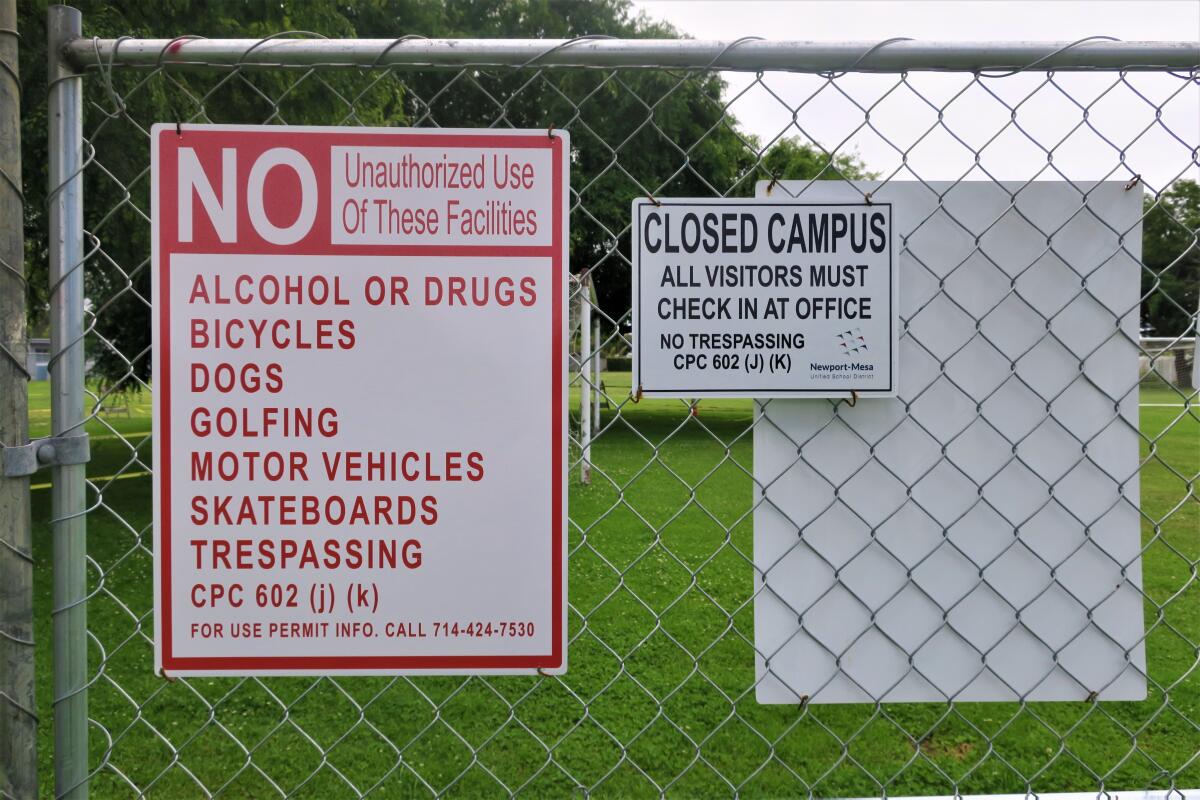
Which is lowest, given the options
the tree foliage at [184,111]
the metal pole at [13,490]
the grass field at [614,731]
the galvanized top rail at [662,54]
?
the grass field at [614,731]

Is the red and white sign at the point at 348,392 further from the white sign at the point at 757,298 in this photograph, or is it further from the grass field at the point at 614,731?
the grass field at the point at 614,731

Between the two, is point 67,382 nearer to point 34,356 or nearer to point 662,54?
point 662,54

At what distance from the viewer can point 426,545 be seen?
1.44m

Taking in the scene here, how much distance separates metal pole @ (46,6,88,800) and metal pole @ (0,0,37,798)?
4 centimetres

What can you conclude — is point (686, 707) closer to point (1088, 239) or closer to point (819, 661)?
point (819, 661)

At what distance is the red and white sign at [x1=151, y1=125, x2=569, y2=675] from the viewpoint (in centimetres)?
142

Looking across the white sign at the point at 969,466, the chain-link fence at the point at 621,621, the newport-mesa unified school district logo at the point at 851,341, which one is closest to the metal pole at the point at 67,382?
the chain-link fence at the point at 621,621

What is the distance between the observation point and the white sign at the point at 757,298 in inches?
58.4

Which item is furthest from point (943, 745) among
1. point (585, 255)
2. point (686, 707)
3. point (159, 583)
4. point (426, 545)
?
point (585, 255)

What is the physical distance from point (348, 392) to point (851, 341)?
0.87 metres

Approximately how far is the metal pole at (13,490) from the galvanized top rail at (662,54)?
0.47 ft

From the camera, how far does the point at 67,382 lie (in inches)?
55.1

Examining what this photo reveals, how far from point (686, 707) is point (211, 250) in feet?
9.93

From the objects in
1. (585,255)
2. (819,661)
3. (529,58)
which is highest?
(585,255)
